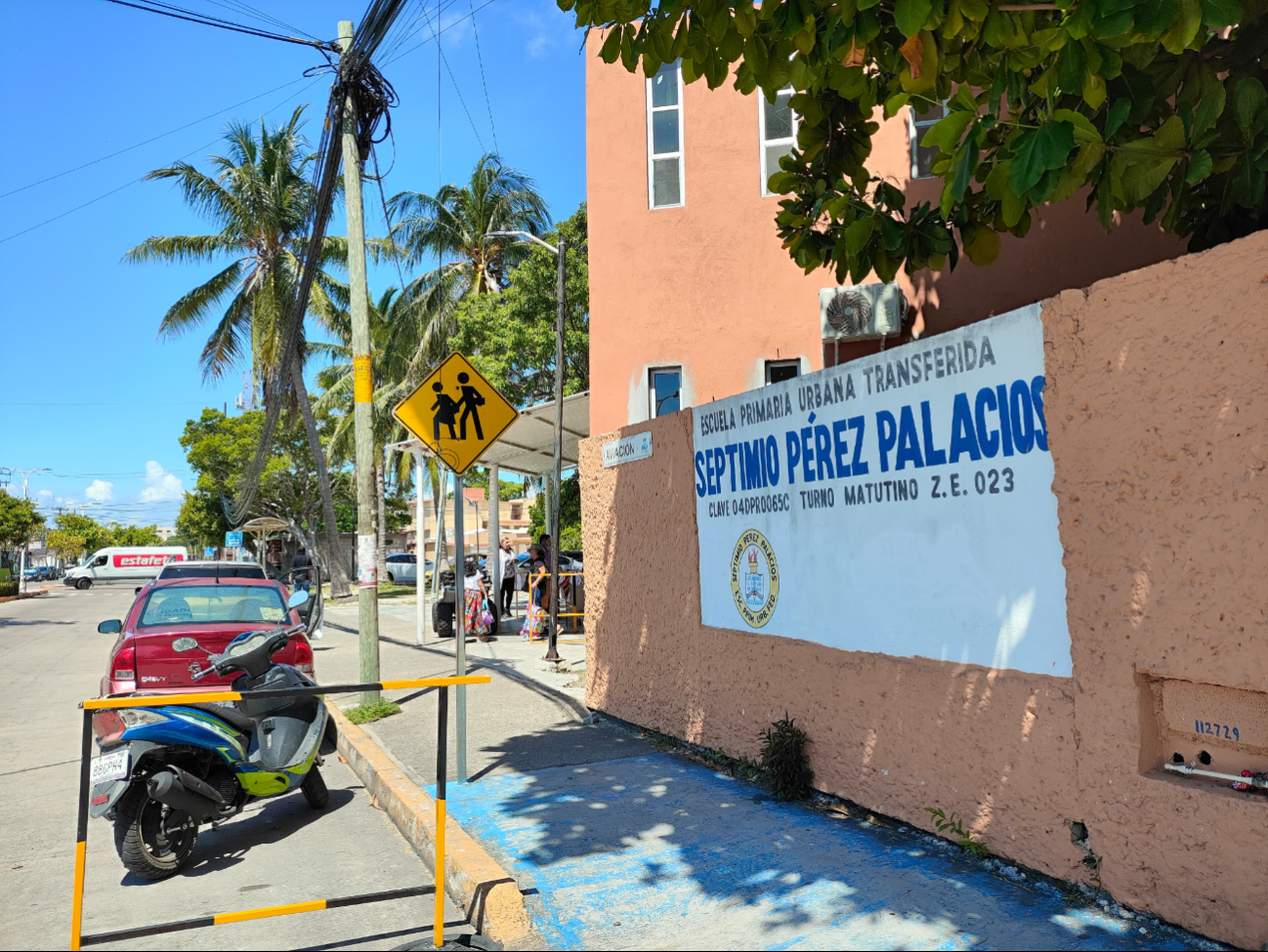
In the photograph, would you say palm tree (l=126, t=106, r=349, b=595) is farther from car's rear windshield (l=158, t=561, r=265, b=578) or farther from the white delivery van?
the white delivery van

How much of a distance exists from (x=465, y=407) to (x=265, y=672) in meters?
2.29

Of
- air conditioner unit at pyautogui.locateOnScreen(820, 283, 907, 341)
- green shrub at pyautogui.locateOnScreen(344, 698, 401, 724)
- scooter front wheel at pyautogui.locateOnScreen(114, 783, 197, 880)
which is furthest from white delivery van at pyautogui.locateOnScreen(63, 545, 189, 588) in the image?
scooter front wheel at pyautogui.locateOnScreen(114, 783, 197, 880)

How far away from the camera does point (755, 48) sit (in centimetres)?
430

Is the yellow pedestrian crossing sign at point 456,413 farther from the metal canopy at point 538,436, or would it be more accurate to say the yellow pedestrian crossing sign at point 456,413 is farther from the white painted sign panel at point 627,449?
the metal canopy at point 538,436

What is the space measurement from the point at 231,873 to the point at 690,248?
7.39m

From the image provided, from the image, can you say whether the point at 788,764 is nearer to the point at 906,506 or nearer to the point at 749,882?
the point at 749,882

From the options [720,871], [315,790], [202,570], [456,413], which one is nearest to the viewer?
[720,871]

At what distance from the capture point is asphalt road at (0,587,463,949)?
4645mm

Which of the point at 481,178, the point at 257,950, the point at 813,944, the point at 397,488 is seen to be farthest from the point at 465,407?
the point at 397,488

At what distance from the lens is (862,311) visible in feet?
28.7

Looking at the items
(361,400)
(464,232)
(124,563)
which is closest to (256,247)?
(464,232)

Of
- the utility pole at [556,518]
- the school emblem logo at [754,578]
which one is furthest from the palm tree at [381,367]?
the school emblem logo at [754,578]

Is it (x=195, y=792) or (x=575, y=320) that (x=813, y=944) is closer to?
(x=195, y=792)

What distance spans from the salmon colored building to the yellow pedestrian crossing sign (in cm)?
358
